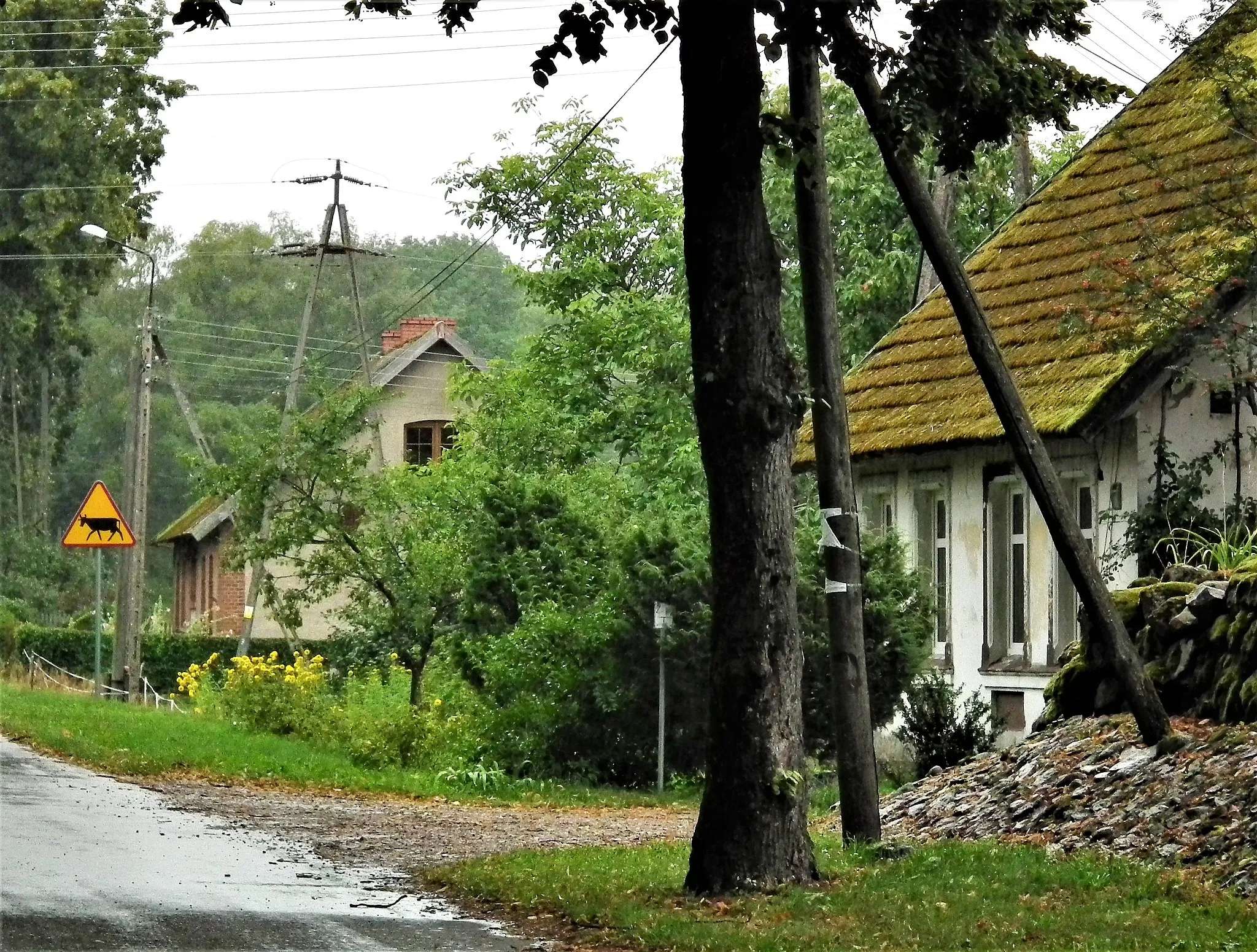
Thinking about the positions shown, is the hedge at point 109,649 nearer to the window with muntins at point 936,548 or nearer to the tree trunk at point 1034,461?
the window with muntins at point 936,548

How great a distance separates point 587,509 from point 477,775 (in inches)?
262

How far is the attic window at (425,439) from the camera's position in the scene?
5750 cm

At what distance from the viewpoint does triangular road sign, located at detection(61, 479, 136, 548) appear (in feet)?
101

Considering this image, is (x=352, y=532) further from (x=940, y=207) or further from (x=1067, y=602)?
(x=1067, y=602)

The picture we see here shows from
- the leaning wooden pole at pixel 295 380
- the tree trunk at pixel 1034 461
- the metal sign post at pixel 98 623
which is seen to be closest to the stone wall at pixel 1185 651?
the tree trunk at pixel 1034 461

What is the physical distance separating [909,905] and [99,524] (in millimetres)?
21955

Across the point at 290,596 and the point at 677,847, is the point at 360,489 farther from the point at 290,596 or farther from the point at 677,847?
the point at 677,847

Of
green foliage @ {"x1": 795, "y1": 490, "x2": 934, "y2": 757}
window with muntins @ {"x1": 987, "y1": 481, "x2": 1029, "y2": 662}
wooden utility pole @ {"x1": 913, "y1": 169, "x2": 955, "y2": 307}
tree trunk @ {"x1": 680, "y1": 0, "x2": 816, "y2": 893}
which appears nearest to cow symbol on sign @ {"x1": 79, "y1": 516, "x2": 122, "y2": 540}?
green foliage @ {"x1": 795, "y1": 490, "x2": 934, "y2": 757}

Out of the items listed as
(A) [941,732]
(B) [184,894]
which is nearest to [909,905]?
(B) [184,894]

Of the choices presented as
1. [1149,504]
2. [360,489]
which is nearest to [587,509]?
[360,489]

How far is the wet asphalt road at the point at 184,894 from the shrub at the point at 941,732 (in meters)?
7.31

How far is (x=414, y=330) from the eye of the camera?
57.5 metres

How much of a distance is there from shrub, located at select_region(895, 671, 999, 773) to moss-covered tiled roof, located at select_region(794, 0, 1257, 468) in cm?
305

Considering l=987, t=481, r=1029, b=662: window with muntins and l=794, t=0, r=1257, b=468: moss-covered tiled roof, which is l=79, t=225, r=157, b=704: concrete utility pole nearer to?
l=794, t=0, r=1257, b=468: moss-covered tiled roof
